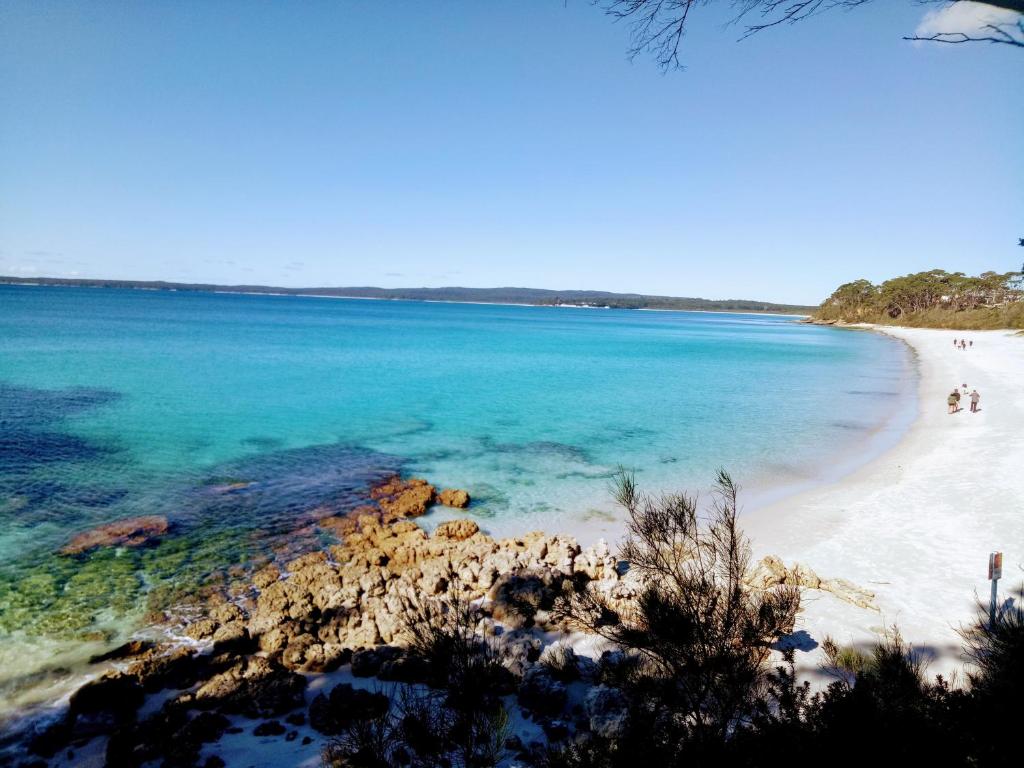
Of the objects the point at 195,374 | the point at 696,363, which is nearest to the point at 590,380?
the point at 696,363

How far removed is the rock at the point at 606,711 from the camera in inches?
178

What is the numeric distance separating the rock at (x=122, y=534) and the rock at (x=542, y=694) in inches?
351

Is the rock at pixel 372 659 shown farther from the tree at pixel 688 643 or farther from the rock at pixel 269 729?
the tree at pixel 688 643

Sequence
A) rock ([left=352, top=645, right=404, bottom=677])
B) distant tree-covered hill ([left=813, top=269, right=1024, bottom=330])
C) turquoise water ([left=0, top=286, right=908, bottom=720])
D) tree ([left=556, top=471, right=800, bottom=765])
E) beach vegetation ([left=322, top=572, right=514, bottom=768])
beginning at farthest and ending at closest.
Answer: distant tree-covered hill ([left=813, top=269, right=1024, bottom=330]) < turquoise water ([left=0, top=286, right=908, bottom=720]) < rock ([left=352, top=645, right=404, bottom=677]) < tree ([left=556, top=471, right=800, bottom=765]) < beach vegetation ([left=322, top=572, right=514, bottom=768])

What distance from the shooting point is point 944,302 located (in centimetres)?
10075

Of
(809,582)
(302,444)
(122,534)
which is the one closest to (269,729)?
(122,534)

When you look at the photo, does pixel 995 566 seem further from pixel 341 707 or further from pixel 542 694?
pixel 341 707

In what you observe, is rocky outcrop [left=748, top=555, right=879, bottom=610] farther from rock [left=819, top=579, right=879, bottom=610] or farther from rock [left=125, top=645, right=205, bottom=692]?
rock [left=125, top=645, right=205, bottom=692]

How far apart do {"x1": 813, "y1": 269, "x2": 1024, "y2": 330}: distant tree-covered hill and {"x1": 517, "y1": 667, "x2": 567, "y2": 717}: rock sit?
295 feet

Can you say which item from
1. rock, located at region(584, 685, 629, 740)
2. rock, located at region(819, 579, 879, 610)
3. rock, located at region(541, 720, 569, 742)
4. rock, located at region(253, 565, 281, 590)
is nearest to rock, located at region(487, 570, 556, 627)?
rock, located at region(541, 720, 569, 742)

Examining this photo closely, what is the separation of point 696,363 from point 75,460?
48.5m

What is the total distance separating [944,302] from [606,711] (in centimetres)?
12624

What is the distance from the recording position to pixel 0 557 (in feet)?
32.8

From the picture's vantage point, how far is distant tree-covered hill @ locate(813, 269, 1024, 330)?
77.9 meters
